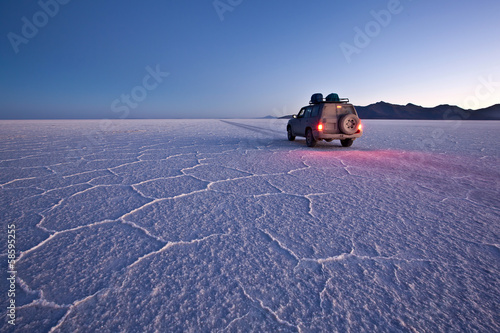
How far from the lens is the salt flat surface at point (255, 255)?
4.21 ft

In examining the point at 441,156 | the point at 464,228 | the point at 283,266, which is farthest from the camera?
the point at 441,156

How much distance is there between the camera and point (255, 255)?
181 cm

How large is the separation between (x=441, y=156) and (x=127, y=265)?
725 cm

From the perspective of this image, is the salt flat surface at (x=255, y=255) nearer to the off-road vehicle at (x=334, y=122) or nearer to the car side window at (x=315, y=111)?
the off-road vehicle at (x=334, y=122)

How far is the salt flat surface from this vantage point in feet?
4.21

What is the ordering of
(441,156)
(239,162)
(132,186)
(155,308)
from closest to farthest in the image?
(155,308)
(132,186)
(239,162)
(441,156)

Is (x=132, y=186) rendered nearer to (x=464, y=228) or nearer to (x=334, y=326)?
(x=334, y=326)

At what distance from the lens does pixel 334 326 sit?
3.98 ft

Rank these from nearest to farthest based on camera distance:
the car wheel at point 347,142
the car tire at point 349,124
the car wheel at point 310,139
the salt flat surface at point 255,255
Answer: the salt flat surface at point 255,255
the car tire at point 349,124
the car wheel at point 310,139
the car wheel at point 347,142

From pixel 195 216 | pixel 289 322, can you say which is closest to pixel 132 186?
pixel 195 216

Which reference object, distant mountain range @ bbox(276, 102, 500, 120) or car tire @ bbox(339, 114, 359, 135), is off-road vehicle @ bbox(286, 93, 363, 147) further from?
distant mountain range @ bbox(276, 102, 500, 120)

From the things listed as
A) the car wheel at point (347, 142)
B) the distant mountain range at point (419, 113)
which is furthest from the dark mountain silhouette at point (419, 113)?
the car wheel at point (347, 142)

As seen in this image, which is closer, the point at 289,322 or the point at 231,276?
the point at 289,322

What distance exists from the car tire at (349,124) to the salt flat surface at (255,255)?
3361 millimetres
